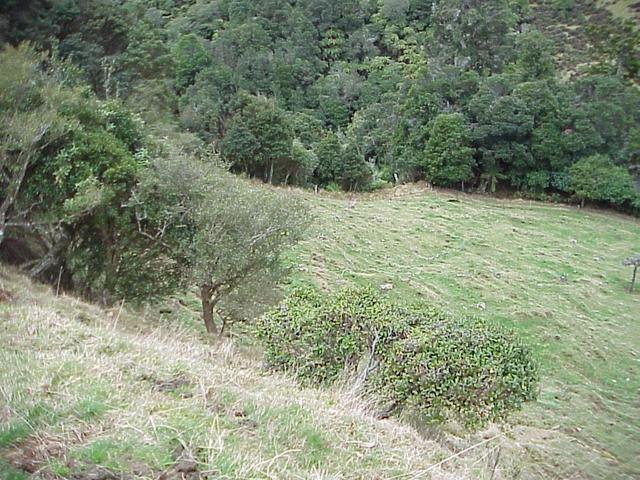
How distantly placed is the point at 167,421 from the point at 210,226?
7.30 m

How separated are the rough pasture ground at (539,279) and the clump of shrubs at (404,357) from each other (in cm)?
188

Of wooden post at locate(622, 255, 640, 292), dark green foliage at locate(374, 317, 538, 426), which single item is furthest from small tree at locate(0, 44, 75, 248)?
wooden post at locate(622, 255, 640, 292)

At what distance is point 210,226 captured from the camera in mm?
10789

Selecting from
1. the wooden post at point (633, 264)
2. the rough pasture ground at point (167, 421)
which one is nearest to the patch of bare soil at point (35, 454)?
the rough pasture ground at point (167, 421)

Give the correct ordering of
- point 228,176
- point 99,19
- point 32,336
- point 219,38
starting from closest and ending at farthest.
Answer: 1. point 32,336
2. point 228,176
3. point 99,19
4. point 219,38

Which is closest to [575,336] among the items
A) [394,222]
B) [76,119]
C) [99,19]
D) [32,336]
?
[394,222]

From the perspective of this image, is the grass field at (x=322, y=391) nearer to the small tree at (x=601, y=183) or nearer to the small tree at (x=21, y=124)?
the small tree at (x=21, y=124)

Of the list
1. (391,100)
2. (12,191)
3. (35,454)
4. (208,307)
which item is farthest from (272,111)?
(35,454)

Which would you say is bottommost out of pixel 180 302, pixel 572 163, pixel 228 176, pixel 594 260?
pixel 180 302

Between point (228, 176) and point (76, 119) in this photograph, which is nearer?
point (76, 119)

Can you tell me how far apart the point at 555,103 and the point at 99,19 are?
2486 centimetres

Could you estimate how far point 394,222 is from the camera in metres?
26.4

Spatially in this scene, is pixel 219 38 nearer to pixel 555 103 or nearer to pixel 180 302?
pixel 555 103

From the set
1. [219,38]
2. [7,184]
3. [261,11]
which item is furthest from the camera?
[261,11]
